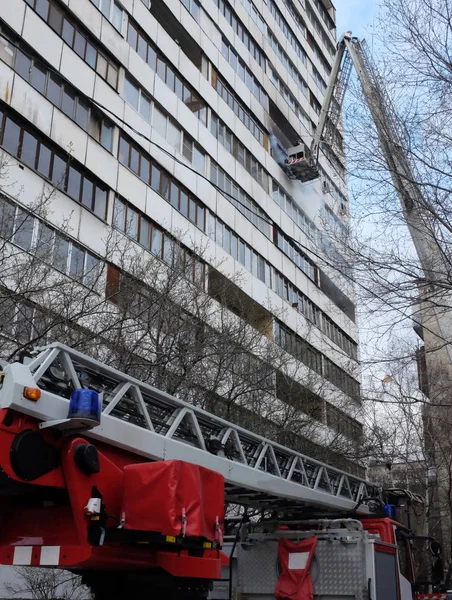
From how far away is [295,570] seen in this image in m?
7.23

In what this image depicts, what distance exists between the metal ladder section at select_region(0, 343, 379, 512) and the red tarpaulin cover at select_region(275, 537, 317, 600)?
47cm

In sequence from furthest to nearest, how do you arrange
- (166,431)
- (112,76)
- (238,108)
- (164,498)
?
(238,108) < (112,76) < (166,431) < (164,498)

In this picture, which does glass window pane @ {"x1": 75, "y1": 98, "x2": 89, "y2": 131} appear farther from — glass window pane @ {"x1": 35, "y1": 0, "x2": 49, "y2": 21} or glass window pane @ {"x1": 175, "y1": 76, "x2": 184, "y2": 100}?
glass window pane @ {"x1": 175, "y1": 76, "x2": 184, "y2": 100}

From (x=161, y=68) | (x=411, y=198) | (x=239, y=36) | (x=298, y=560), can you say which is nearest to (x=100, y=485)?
(x=298, y=560)

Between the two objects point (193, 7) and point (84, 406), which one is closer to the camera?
point (84, 406)

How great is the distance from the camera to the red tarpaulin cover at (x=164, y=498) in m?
4.24

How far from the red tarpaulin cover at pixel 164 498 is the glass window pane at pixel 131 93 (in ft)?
60.9

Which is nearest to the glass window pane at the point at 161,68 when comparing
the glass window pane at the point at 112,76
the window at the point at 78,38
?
the window at the point at 78,38

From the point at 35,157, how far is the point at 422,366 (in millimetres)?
11061

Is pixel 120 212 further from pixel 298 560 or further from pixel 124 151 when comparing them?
pixel 298 560

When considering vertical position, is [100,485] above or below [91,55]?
below

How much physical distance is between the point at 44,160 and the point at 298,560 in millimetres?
12960

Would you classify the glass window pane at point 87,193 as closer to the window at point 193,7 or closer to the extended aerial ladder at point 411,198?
the extended aerial ladder at point 411,198

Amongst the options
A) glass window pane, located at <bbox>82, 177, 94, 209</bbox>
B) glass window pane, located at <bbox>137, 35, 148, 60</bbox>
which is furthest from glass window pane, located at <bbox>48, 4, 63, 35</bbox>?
glass window pane, located at <bbox>82, 177, 94, 209</bbox>
